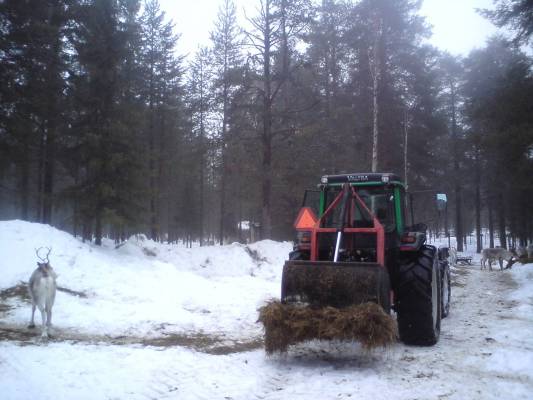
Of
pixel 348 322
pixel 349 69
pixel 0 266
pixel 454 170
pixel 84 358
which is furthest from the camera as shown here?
pixel 454 170

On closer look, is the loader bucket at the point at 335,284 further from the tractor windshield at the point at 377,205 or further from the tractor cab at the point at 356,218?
the tractor windshield at the point at 377,205

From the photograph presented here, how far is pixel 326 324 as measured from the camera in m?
5.64

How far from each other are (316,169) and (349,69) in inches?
324

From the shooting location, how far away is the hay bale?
5.48 metres

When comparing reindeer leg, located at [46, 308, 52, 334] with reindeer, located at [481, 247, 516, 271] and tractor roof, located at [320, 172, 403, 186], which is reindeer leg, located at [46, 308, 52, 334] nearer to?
tractor roof, located at [320, 172, 403, 186]

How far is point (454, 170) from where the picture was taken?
31422 mm

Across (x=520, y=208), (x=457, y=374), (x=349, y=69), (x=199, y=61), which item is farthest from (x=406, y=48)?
(x=457, y=374)

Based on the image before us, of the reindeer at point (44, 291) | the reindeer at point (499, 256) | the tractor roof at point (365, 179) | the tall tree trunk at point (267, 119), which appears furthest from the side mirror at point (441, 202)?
the reindeer at point (499, 256)

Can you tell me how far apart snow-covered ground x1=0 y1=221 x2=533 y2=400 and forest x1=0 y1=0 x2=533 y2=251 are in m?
3.84

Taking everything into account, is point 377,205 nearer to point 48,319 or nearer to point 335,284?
point 335,284

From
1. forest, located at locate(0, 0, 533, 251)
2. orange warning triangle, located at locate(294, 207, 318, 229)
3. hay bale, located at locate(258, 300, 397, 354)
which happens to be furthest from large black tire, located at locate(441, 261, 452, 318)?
forest, located at locate(0, 0, 533, 251)

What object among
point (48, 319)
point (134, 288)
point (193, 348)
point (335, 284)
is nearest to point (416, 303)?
point (335, 284)

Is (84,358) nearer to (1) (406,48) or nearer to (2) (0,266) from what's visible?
(2) (0,266)

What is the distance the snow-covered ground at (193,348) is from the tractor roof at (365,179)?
2.81 m
